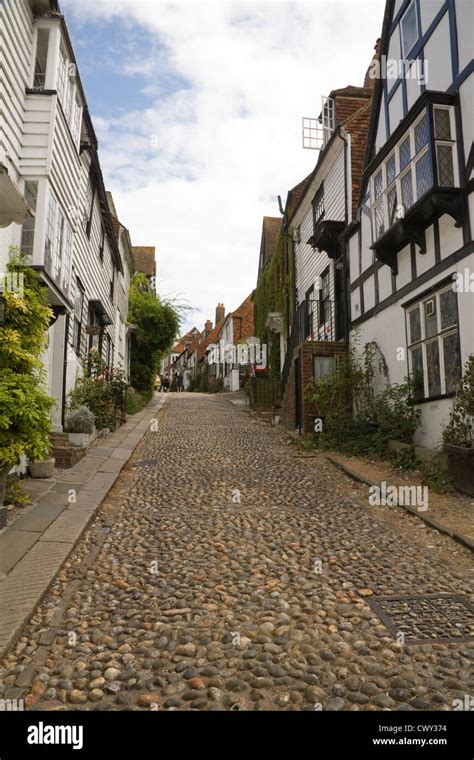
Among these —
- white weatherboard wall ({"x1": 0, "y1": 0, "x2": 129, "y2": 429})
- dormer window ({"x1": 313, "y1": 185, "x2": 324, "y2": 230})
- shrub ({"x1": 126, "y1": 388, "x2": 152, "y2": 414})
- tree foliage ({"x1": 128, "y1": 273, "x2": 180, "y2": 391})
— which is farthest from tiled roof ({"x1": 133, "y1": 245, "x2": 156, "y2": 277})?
white weatherboard wall ({"x1": 0, "y1": 0, "x2": 129, "y2": 429})

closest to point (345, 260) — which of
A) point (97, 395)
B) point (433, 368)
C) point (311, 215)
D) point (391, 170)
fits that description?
point (391, 170)

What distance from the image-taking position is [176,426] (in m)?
14.9

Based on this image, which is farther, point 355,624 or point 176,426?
point 176,426

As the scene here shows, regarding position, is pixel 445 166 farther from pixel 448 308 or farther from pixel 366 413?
pixel 366 413

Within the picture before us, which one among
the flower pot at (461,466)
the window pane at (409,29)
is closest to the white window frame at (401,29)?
the window pane at (409,29)

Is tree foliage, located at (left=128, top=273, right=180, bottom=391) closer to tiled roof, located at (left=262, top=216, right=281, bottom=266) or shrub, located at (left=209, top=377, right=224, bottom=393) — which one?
tiled roof, located at (left=262, top=216, right=281, bottom=266)

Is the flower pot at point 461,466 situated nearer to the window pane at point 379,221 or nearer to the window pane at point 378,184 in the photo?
the window pane at point 379,221

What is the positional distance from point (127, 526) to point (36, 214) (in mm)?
5241

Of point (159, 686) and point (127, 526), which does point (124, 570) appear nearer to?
point (127, 526)

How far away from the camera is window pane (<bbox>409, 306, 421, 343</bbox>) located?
9383 millimetres

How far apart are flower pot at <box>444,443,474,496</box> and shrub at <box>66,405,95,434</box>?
266 inches
